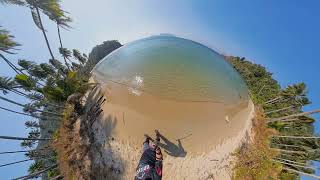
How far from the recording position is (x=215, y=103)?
36.7 ft

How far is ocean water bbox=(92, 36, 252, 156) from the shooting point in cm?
1082

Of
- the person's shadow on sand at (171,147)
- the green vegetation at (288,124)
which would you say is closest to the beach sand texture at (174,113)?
the person's shadow on sand at (171,147)

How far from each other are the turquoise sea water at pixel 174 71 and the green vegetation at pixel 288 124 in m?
2.26

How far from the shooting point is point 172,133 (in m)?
10.7

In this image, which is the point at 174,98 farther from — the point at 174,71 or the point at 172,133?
the point at 172,133

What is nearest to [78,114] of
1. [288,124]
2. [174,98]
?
[174,98]

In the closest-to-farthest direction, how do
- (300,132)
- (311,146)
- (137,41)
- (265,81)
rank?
1. (137,41)
2. (311,146)
3. (300,132)
4. (265,81)

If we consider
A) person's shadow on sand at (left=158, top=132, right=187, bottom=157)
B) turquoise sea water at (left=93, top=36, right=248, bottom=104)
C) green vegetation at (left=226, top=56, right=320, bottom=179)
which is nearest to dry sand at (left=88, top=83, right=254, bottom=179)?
person's shadow on sand at (left=158, top=132, right=187, bottom=157)

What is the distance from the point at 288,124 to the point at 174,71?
7356 mm

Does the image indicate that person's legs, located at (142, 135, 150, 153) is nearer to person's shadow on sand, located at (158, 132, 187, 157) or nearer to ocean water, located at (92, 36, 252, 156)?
ocean water, located at (92, 36, 252, 156)

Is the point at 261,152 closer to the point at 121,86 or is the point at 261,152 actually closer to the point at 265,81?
the point at 121,86

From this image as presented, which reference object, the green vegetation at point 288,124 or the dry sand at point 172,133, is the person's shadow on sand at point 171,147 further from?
the green vegetation at point 288,124

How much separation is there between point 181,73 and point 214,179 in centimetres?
308

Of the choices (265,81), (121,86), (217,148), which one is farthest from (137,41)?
(265,81)
